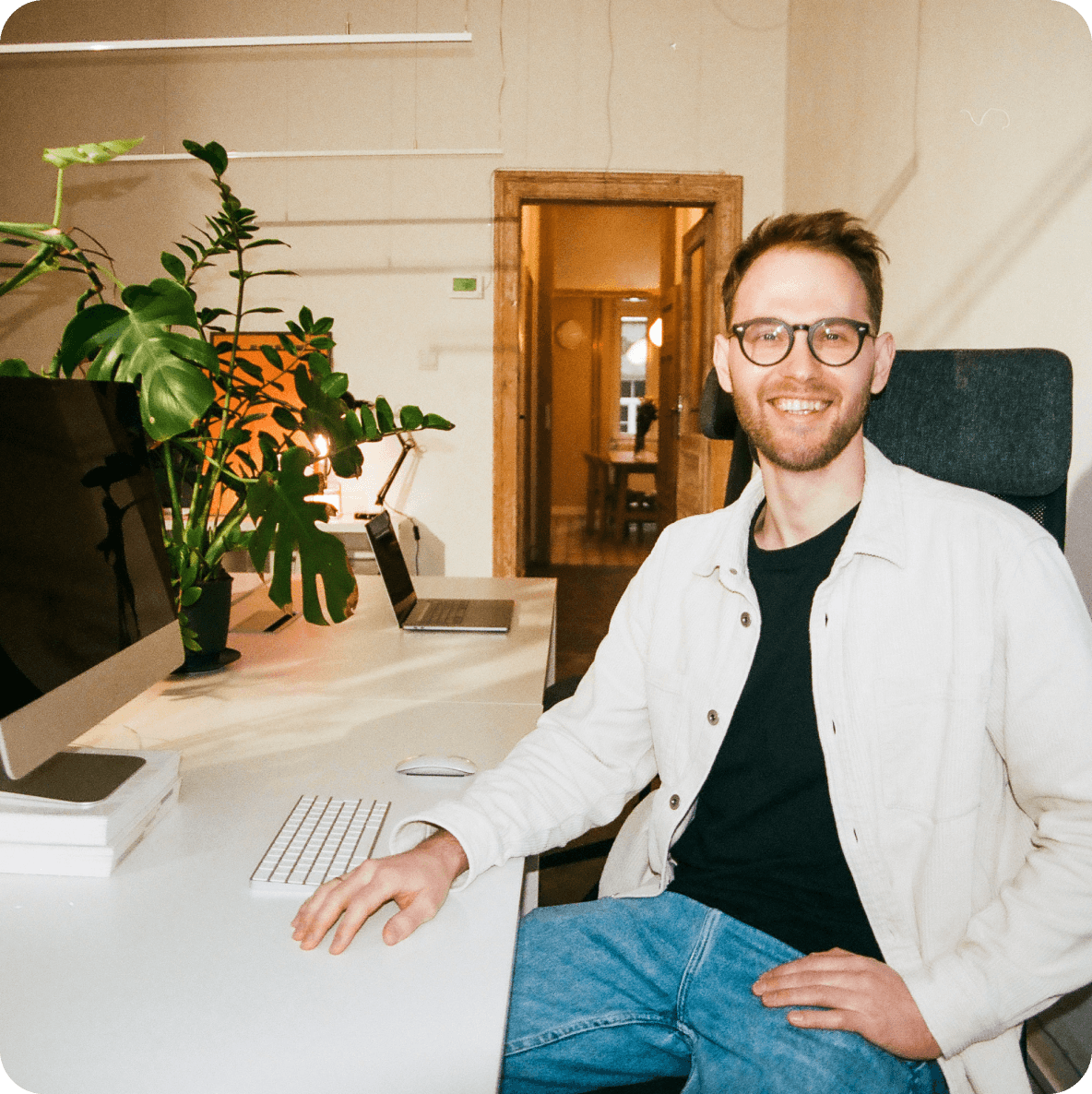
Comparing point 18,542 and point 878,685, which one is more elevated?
→ point 18,542

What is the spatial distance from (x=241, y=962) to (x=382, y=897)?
0.47 ft

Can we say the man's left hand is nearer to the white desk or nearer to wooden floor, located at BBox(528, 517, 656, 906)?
the white desk

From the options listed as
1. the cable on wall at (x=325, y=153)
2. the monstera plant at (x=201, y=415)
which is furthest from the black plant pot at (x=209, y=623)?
the cable on wall at (x=325, y=153)

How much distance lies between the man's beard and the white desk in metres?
0.61

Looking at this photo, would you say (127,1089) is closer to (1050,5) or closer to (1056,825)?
(1056,825)

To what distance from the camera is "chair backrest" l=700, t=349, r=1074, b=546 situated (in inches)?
46.6

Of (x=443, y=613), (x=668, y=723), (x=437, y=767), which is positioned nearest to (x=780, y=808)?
(x=668, y=723)

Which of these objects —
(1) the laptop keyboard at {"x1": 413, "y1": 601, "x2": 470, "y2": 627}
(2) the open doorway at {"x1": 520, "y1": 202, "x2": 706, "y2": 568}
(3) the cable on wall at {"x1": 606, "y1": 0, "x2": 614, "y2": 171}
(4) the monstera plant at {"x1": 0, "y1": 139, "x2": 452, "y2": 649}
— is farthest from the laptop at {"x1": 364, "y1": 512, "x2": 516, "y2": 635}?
(2) the open doorway at {"x1": 520, "y1": 202, "x2": 706, "y2": 568}

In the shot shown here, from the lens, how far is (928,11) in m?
2.71

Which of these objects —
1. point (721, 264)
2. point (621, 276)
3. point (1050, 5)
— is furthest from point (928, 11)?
point (621, 276)

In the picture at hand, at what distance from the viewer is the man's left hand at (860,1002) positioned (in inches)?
35.7

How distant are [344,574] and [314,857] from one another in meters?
0.54

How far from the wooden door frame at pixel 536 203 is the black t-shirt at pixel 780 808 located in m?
3.67

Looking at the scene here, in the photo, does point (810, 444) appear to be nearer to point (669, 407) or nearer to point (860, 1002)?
point (860, 1002)
